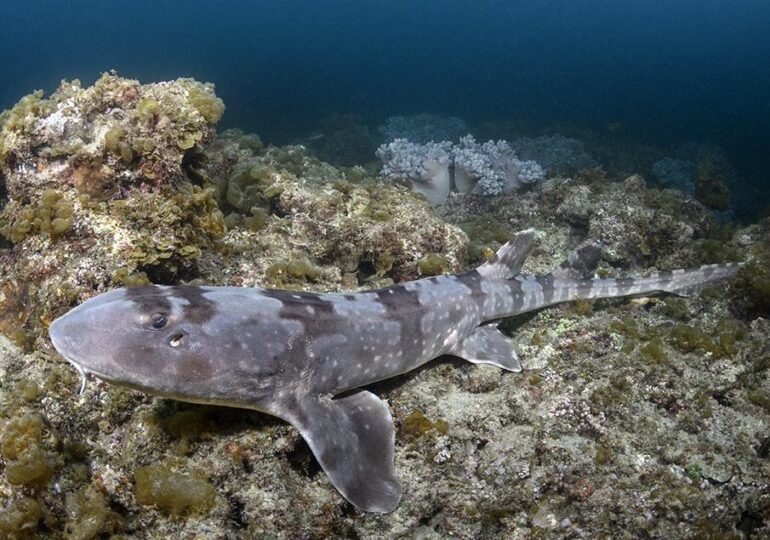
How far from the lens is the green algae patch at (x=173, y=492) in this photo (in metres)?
2.91

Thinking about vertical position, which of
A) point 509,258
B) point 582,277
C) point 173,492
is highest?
point 509,258

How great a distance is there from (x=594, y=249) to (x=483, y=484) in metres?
3.26

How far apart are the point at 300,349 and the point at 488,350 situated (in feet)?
6.71

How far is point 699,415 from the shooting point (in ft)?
13.2

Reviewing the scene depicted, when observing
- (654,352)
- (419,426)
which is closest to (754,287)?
(654,352)

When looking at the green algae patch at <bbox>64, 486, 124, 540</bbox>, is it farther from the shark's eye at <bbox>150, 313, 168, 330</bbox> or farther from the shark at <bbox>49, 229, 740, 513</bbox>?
the shark's eye at <bbox>150, 313, 168, 330</bbox>

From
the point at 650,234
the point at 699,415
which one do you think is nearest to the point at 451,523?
the point at 699,415

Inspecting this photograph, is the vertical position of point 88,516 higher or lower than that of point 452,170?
lower

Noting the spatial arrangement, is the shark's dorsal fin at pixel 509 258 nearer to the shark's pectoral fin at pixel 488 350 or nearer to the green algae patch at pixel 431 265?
the green algae patch at pixel 431 265

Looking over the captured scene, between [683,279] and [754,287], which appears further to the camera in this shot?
[683,279]

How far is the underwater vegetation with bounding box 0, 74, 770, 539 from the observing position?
3107 millimetres

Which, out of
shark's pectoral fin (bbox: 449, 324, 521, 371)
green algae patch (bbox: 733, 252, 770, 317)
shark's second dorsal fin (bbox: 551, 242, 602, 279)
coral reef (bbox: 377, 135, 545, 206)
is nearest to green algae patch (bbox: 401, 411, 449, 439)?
shark's pectoral fin (bbox: 449, 324, 521, 371)

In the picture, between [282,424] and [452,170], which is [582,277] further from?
[452,170]

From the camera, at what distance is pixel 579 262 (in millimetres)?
Result: 5629
